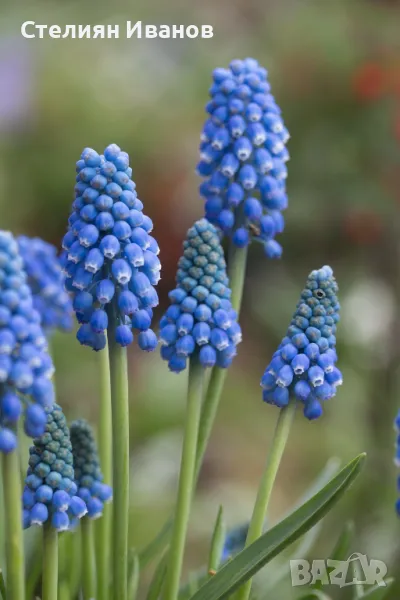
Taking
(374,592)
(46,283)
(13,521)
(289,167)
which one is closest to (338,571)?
(374,592)

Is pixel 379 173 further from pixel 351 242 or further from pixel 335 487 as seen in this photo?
pixel 335 487

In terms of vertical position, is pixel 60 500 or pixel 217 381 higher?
pixel 217 381

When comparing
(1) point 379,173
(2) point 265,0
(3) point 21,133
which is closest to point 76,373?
(3) point 21,133

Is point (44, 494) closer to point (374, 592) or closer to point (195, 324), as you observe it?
point (195, 324)

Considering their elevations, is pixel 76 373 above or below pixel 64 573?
above

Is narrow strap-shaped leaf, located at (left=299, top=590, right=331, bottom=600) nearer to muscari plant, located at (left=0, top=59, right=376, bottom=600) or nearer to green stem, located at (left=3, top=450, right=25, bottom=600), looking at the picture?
muscari plant, located at (left=0, top=59, right=376, bottom=600)

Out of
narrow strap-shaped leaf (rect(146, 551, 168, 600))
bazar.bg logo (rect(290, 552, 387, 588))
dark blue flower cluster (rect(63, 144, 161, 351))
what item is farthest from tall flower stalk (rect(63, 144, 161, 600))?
bazar.bg logo (rect(290, 552, 387, 588))
